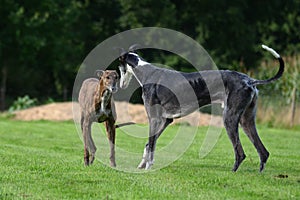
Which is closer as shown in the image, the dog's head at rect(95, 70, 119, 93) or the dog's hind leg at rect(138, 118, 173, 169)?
the dog's head at rect(95, 70, 119, 93)

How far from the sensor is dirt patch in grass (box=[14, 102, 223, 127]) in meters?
21.0

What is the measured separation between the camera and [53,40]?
31.3 metres

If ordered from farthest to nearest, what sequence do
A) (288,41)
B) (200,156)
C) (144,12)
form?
(288,41)
(144,12)
(200,156)

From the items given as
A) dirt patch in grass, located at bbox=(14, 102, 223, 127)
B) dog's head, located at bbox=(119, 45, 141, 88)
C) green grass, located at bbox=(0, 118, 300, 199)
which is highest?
dog's head, located at bbox=(119, 45, 141, 88)

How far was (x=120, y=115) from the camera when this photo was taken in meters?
21.3

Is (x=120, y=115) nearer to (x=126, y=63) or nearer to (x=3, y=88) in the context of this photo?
(x=126, y=63)

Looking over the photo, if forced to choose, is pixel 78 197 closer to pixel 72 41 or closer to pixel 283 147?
pixel 283 147

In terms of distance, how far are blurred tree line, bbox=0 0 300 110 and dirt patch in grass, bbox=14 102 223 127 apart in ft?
24.3

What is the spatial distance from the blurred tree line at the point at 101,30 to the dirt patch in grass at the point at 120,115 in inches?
292

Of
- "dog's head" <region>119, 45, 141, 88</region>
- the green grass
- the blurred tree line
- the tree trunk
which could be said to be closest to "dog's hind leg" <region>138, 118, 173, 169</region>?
the green grass

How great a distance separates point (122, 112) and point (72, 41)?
568 inches

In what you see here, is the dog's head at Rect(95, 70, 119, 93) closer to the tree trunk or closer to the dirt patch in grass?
the dirt patch in grass

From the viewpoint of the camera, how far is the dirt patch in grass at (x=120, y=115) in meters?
21.0

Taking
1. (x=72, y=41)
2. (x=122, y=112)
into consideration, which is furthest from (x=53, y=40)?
(x=122, y=112)
